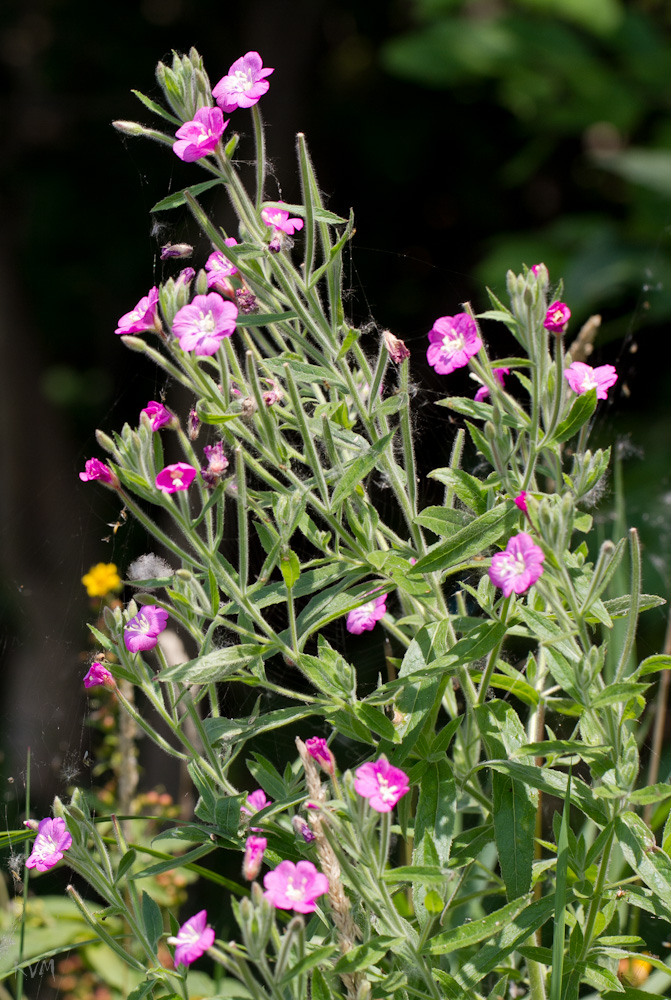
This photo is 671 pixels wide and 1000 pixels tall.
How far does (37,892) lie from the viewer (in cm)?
114

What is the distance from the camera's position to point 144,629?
754 millimetres

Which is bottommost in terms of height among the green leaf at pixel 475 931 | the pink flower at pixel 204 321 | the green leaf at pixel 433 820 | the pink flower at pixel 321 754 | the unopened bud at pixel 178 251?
the green leaf at pixel 475 931

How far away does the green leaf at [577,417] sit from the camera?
2.29 ft

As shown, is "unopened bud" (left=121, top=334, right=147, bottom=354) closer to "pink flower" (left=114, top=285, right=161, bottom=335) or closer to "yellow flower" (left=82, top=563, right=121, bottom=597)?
"pink flower" (left=114, top=285, right=161, bottom=335)

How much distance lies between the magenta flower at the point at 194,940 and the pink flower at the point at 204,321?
38 centimetres

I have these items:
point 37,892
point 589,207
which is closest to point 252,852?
point 37,892

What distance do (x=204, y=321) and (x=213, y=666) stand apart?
0.81 feet

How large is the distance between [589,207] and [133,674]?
3.05 m

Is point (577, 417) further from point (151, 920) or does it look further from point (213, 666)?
point (151, 920)

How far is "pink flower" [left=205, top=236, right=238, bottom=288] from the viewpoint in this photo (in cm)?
76

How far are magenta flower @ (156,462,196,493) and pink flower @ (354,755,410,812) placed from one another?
24 cm

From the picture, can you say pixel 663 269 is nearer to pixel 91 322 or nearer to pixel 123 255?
pixel 123 255

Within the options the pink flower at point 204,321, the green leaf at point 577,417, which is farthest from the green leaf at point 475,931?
the pink flower at point 204,321

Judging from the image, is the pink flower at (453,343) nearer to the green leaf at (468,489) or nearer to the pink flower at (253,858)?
the green leaf at (468,489)
